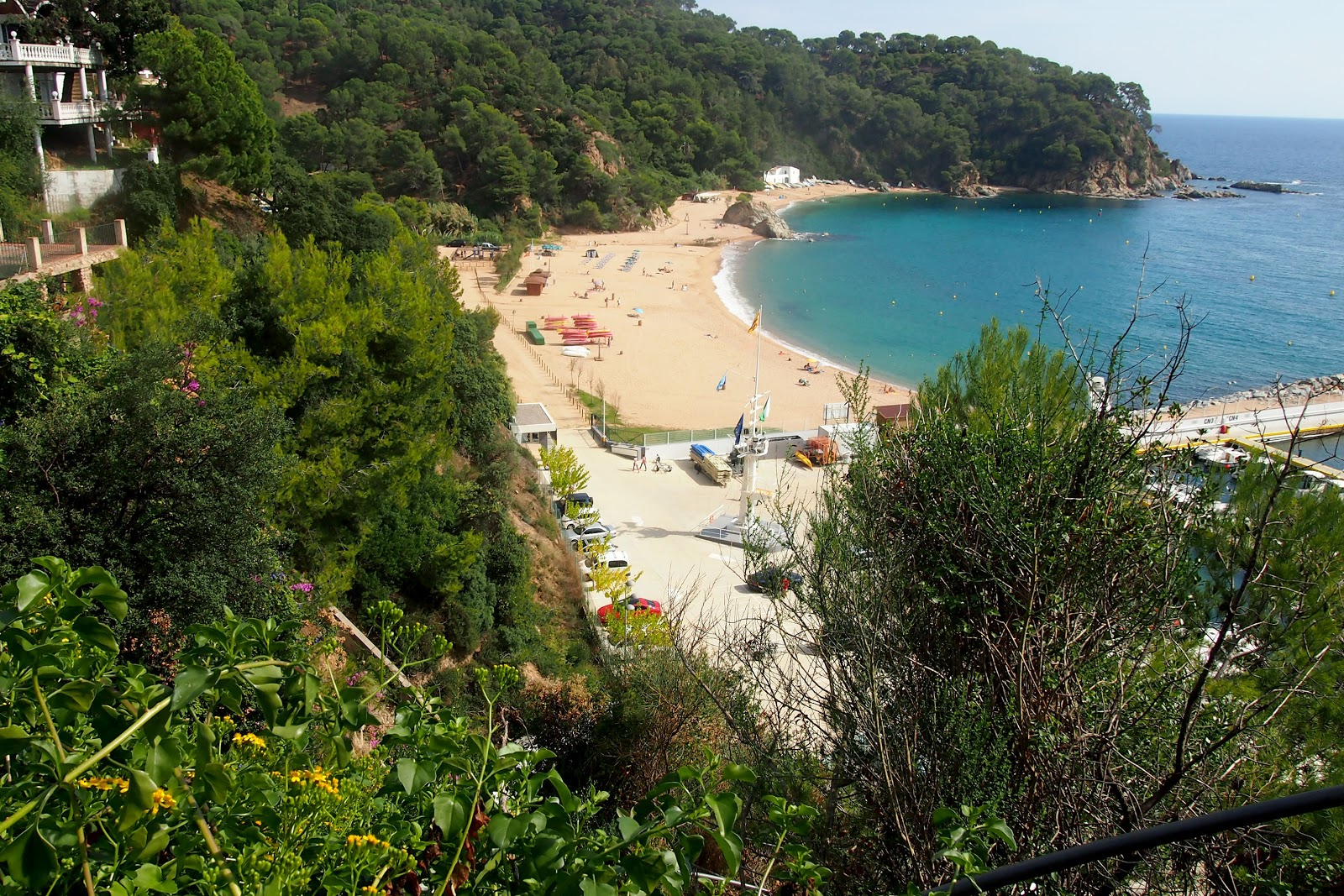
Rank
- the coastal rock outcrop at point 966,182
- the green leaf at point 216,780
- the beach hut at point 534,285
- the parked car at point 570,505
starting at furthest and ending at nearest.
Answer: the coastal rock outcrop at point 966,182
the beach hut at point 534,285
the parked car at point 570,505
the green leaf at point 216,780

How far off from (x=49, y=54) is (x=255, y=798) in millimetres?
25416

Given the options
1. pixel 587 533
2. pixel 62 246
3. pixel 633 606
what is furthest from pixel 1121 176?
pixel 62 246

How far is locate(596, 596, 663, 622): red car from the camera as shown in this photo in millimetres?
13670

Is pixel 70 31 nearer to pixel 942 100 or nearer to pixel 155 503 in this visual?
pixel 155 503

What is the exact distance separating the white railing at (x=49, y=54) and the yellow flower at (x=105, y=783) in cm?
2484

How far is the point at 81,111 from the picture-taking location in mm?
21719

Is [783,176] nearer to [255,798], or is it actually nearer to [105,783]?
[255,798]

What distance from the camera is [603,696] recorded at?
975cm

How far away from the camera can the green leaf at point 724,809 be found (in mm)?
1769

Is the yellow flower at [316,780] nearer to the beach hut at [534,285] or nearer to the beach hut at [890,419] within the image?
the beach hut at [890,419]

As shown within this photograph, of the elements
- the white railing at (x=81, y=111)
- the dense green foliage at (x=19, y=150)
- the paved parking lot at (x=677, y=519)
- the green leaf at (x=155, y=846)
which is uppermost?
the white railing at (x=81, y=111)

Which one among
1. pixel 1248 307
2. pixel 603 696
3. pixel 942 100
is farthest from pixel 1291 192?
pixel 603 696

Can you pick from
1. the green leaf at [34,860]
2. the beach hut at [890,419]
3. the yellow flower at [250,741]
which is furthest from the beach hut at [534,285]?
the green leaf at [34,860]

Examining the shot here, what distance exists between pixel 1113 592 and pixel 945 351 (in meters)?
36.5
